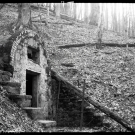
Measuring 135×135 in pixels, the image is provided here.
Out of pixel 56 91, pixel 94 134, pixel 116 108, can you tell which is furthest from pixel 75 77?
→ pixel 94 134

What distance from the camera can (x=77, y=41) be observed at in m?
20.1

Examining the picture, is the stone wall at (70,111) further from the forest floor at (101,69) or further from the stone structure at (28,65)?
the forest floor at (101,69)

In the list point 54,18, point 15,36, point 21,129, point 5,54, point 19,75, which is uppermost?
point 54,18

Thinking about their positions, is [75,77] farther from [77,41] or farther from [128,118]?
[77,41]

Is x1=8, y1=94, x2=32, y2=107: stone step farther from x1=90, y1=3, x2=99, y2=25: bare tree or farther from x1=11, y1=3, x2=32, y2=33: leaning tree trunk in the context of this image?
x1=90, y1=3, x2=99, y2=25: bare tree

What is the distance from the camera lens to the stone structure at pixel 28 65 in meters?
9.57

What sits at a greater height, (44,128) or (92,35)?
(92,35)

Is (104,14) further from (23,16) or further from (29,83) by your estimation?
(29,83)

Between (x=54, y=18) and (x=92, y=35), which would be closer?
(x=92, y=35)

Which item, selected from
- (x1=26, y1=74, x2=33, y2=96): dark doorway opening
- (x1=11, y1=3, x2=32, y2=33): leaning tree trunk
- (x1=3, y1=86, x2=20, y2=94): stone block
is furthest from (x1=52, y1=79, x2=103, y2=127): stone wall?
(x1=11, y1=3, x2=32, y2=33): leaning tree trunk

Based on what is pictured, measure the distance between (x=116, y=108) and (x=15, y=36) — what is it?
6.27 metres

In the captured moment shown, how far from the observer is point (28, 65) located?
10812mm

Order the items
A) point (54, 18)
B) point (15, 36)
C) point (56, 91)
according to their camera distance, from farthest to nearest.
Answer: point (54, 18)
point (56, 91)
point (15, 36)

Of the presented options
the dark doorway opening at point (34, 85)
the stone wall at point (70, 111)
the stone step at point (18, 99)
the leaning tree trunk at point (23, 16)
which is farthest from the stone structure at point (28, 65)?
the leaning tree trunk at point (23, 16)
